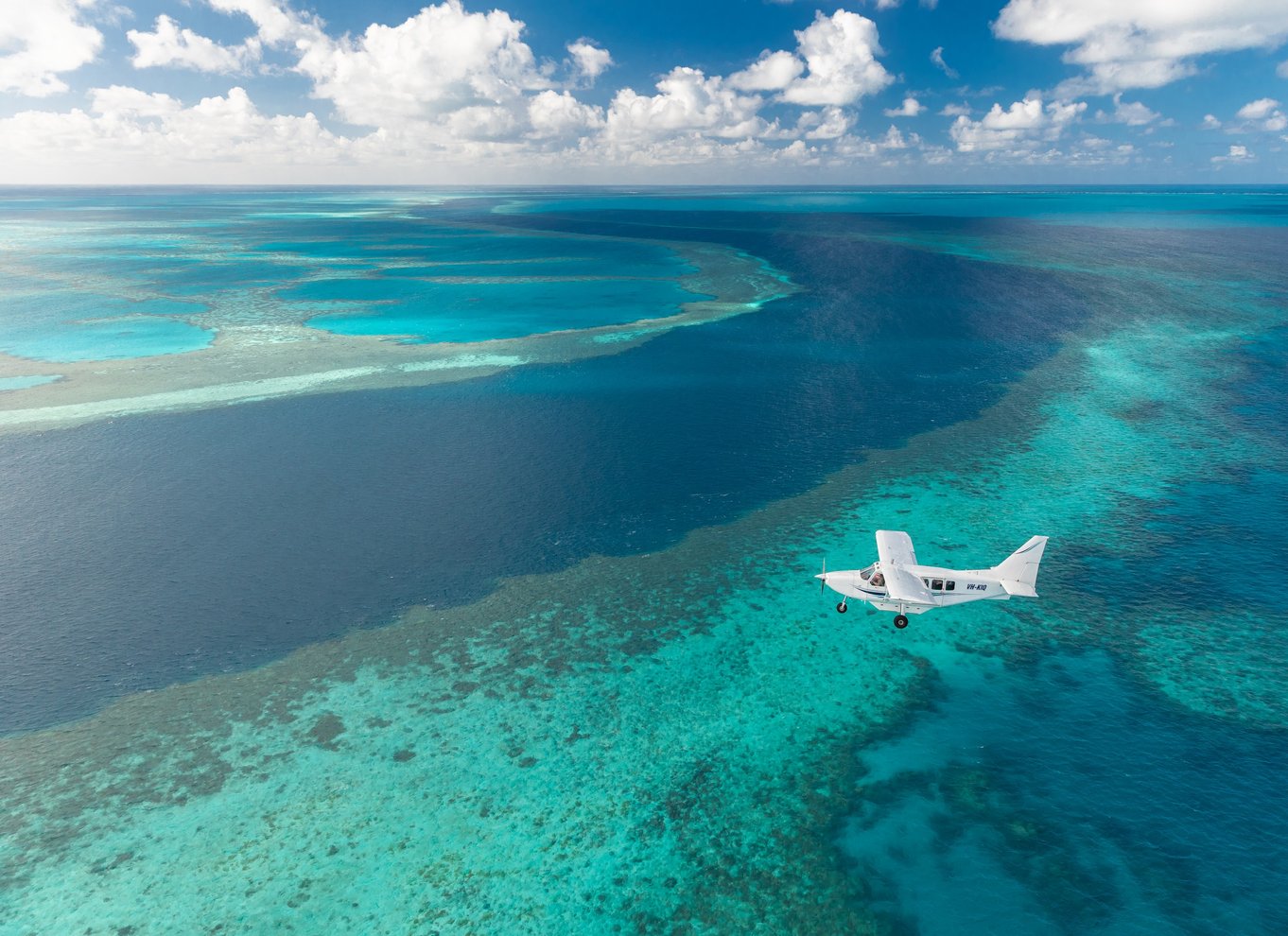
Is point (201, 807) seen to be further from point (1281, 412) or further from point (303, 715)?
point (1281, 412)

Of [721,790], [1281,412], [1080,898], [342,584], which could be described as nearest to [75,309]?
[342,584]

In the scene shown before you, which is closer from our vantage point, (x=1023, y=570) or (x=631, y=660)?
(x=1023, y=570)

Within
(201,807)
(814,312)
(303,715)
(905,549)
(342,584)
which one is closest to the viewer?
(201,807)

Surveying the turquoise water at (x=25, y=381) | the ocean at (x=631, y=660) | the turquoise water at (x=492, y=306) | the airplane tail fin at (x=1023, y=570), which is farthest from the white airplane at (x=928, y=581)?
the turquoise water at (x=25, y=381)

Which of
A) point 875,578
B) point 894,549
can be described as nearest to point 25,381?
point 875,578

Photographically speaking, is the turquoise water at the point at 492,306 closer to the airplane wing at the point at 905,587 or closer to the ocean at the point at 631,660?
the ocean at the point at 631,660

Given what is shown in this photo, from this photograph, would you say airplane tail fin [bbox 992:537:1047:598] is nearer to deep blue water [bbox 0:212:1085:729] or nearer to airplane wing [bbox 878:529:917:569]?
airplane wing [bbox 878:529:917:569]

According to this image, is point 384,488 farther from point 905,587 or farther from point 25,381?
point 25,381
